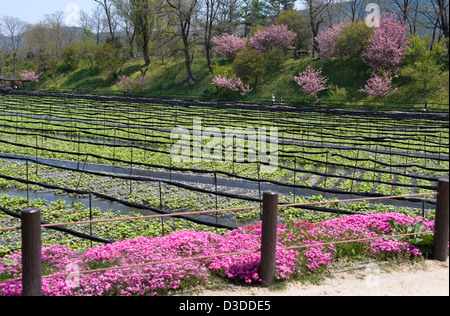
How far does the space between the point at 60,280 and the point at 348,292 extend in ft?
11.0

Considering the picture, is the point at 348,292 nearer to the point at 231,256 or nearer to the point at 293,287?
the point at 293,287

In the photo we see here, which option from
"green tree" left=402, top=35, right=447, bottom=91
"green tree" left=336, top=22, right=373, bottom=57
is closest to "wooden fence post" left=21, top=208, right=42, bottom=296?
"green tree" left=402, top=35, right=447, bottom=91

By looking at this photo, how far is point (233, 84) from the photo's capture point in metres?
49.6

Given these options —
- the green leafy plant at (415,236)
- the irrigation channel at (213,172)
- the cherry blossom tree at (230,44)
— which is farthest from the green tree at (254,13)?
the green leafy plant at (415,236)

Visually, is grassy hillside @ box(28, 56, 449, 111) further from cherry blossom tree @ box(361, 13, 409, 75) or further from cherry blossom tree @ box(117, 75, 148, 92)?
cherry blossom tree @ box(361, 13, 409, 75)

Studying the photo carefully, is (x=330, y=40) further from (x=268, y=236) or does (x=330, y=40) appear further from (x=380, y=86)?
(x=268, y=236)

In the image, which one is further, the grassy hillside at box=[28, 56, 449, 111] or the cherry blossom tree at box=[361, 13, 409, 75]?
the cherry blossom tree at box=[361, 13, 409, 75]

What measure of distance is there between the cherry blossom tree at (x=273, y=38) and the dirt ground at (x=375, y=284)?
47414 millimetres

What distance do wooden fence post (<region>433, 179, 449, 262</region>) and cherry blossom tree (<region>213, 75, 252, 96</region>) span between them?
43019 mm

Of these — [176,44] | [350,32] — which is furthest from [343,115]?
[176,44]

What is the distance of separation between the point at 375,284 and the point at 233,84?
147 ft

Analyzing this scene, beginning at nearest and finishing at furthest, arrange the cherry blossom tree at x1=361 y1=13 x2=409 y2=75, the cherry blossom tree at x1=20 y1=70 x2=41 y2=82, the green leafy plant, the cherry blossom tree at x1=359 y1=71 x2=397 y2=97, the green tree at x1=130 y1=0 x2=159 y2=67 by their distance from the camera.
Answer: the green leafy plant
the cherry blossom tree at x1=359 y1=71 x2=397 y2=97
the cherry blossom tree at x1=361 y1=13 x2=409 y2=75
the green tree at x1=130 y1=0 x2=159 y2=67
the cherry blossom tree at x1=20 y1=70 x2=41 y2=82

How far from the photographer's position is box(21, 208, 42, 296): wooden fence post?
4852 millimetres

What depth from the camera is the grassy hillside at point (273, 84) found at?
39.8 m
